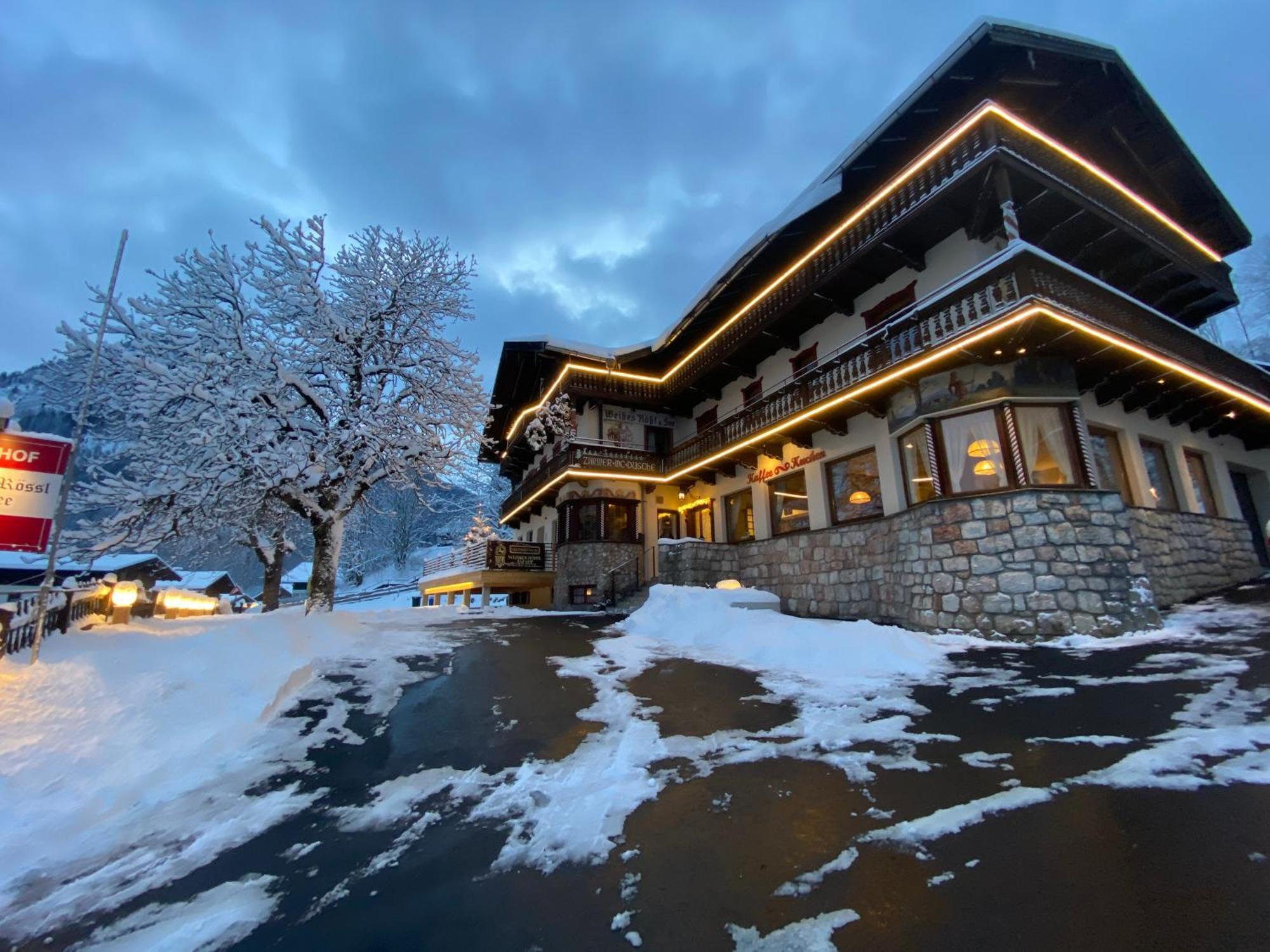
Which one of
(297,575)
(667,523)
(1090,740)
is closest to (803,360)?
(667,523)

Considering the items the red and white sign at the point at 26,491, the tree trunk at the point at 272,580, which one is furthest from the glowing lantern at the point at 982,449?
the tree trunk at the point at 272,580

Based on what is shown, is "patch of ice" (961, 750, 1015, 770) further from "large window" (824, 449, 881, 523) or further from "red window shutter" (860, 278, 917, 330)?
"red window shutter" (860, 278, 917, 330)

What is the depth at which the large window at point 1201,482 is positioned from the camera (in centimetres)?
1380

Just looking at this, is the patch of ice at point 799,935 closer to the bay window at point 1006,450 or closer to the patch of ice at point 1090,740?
the patch of ice at point 1090,740

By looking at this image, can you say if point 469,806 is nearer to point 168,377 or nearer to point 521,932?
point 521,932

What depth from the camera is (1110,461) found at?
40.0ft

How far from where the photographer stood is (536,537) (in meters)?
28.5

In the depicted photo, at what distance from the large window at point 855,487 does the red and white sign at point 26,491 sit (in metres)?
14.2

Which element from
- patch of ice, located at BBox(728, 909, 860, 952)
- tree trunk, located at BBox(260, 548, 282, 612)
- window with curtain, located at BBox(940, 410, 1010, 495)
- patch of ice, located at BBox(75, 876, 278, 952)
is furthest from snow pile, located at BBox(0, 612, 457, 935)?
tree trunk, located at BBox(260, 548, 282, 612)

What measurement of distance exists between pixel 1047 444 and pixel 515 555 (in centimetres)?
1945

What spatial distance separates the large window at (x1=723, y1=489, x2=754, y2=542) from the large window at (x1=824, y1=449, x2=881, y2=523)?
135 inches

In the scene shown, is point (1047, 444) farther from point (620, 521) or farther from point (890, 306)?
point (620, 521)

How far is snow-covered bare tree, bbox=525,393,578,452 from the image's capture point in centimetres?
1822

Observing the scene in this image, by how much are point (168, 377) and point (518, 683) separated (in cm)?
994
